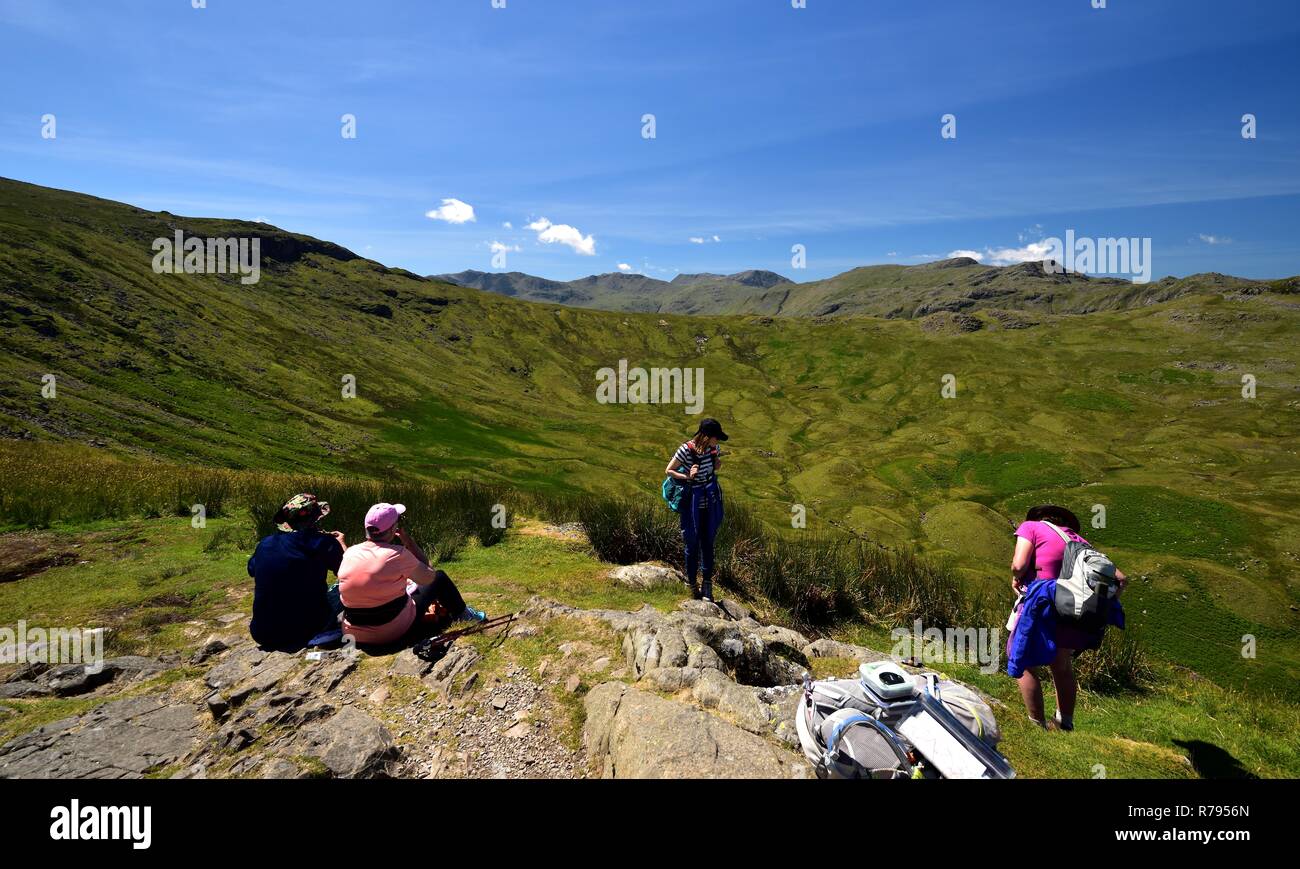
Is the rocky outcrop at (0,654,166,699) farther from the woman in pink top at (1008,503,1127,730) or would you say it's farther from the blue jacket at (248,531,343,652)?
the woman in pink top at (1008,503,1127,730)

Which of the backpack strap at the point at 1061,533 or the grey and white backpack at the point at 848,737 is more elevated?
the backpack strap at the point at 1061,533

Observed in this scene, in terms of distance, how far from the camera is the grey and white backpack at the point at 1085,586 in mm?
4801

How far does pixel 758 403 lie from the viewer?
106m

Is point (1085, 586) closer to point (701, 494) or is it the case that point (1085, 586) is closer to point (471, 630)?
point (701, 494)

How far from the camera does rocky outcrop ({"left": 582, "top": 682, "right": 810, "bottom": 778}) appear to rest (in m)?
3.80

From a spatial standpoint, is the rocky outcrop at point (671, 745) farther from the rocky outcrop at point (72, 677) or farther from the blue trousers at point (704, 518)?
the rocky outcrop at point (72, 677)

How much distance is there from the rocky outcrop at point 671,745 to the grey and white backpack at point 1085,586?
302 centimetres

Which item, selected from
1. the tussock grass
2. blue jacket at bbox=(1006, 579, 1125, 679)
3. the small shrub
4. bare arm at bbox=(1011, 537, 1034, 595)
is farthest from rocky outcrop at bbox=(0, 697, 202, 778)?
the small shrub

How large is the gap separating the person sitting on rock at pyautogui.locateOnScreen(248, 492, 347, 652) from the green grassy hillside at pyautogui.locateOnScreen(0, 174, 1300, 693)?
29.4 metres

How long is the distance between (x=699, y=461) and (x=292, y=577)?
5762mm

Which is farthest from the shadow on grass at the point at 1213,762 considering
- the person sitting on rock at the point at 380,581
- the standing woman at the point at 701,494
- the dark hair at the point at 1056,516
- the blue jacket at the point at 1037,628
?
the person sitting on rock at the point at 380,581
